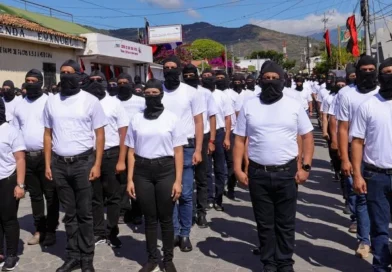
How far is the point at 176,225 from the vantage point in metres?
5.42

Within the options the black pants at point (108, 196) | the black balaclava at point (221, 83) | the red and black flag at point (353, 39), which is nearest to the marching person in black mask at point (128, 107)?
the black pants at point (108, 196)

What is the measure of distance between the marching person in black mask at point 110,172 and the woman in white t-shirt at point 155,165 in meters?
1.06

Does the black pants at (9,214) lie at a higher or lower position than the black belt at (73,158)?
lower

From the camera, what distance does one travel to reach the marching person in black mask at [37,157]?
5.48 meters

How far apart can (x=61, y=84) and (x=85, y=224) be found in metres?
1.45

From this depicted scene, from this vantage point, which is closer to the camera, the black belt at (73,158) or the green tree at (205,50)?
the black belt at (73,158)

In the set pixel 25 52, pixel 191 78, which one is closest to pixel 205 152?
pixel 191 78

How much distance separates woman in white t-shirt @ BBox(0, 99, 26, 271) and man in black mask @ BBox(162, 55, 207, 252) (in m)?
1.66

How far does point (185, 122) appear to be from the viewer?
5.34 m

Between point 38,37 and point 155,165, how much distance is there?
14886mm

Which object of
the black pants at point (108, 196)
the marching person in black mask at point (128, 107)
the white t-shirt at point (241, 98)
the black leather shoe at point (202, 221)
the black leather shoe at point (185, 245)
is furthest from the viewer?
the white t-shirt at point (241, 98)

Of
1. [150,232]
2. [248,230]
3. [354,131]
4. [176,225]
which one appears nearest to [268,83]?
[354,131]

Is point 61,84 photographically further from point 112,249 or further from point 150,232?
point 112,249

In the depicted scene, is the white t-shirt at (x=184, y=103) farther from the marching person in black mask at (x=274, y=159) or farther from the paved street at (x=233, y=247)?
the paved street at (x=233, y=247)
